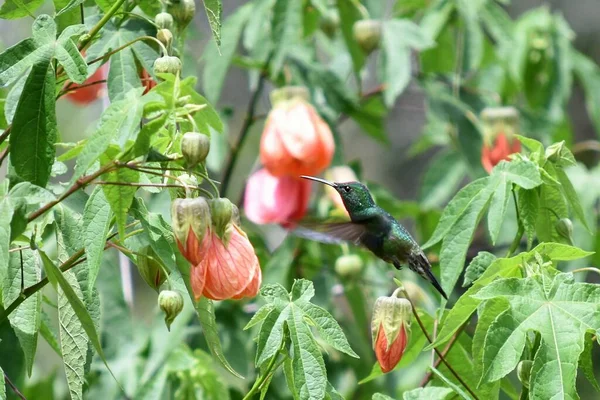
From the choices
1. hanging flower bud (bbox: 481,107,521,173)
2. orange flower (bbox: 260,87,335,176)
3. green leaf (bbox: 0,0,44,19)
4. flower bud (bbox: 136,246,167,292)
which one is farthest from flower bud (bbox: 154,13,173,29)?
hanging flower bud (bbox: 481,107,521,173)

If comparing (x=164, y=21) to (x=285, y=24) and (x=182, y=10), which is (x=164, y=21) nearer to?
(x=182, y=10)

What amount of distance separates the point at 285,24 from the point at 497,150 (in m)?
0.44

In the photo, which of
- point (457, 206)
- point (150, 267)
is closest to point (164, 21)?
point (150, 267)

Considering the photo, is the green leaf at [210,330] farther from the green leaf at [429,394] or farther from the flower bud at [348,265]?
the flower bud at [348,265]

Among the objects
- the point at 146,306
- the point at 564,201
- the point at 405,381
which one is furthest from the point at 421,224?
the point at 146,306

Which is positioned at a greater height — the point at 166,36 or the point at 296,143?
the point at 166,36

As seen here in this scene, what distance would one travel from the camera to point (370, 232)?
4.46 feet

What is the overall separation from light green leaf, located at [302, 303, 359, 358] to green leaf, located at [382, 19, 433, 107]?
1.06 metres

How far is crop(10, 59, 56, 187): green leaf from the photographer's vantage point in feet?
2.99

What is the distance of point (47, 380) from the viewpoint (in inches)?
75.0

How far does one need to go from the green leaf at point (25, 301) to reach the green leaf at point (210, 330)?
6.3 inches

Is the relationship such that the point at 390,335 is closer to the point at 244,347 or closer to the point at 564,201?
the point at 564,201

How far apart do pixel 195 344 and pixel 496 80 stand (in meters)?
0.93

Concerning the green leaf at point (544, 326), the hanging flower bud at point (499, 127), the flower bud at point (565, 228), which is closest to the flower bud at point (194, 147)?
the green leaf at point (544, 326)
